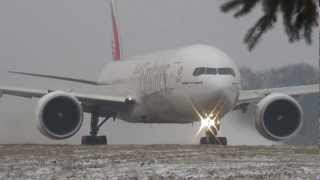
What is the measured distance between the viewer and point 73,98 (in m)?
25.0

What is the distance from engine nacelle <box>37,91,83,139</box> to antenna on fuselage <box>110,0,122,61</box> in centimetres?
1272

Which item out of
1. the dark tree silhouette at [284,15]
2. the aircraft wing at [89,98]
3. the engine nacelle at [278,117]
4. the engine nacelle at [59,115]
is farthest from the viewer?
the aircraft wing at [89,98]

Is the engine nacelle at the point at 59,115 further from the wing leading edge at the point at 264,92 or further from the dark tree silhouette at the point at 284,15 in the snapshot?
the dark tree silhouette at the point at 284,15

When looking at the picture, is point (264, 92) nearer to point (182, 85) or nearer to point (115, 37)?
point (182, 85)

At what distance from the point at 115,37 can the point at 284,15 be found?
110 feet

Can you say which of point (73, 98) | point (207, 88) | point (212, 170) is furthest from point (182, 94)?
point (212, 170)

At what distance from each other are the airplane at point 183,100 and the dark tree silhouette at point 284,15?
18345 millimetres

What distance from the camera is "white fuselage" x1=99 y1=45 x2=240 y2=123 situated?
81.6 feet

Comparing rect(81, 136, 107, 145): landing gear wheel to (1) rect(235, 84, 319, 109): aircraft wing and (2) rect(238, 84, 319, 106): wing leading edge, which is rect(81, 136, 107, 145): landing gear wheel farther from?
(2) rect(238, 84, 319, 106): wing leading edge

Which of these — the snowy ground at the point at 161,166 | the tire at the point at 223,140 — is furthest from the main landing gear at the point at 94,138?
the snowy ground at the point at 161,166

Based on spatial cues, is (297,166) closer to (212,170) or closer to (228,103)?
(212,170)

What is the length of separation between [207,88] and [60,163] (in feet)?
39.0

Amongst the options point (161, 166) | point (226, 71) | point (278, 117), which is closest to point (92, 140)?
point (226, 71)

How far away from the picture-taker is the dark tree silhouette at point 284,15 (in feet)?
19.2
